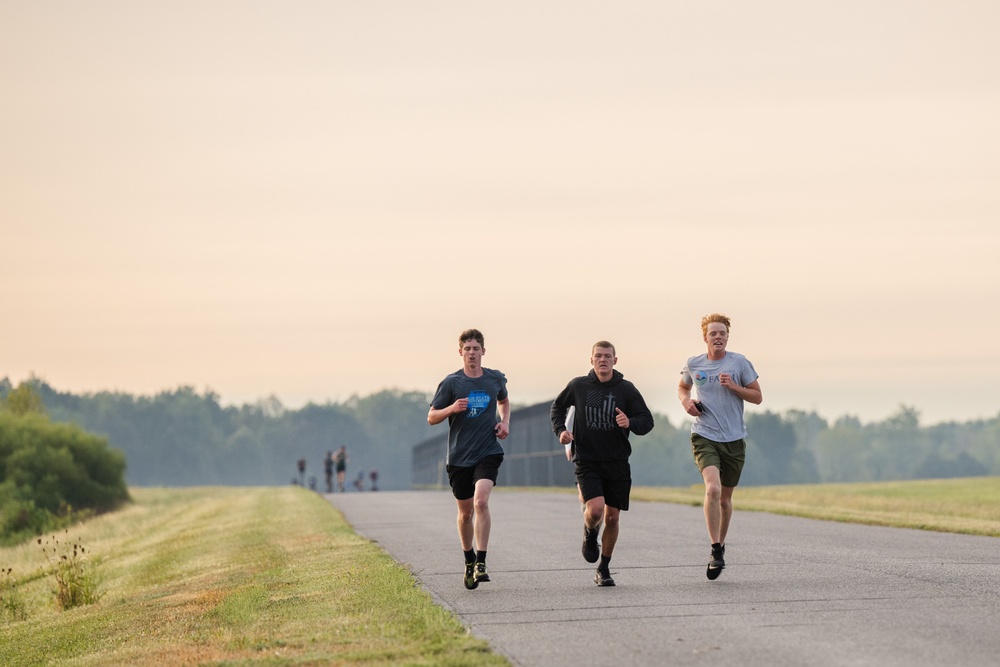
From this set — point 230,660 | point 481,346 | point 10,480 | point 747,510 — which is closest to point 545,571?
point 481,346

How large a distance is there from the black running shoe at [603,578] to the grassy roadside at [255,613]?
5.08 feet

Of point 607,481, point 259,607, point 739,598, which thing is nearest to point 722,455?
point 607,481

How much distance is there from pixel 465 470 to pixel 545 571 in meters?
2.19

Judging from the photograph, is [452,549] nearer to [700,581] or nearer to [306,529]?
[700,581]

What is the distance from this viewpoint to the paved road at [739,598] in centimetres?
852

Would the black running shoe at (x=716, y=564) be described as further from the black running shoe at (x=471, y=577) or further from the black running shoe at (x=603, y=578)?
the black running shoe at (x=471, y=577)

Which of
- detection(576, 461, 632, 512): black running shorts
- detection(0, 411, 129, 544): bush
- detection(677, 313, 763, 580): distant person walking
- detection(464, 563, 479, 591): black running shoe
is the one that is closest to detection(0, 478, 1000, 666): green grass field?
detection(464, 563, 479, 591): black running shoe

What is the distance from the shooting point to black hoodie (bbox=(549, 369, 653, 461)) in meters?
11.9

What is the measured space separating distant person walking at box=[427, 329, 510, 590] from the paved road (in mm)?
641

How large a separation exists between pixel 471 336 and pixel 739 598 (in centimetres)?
309

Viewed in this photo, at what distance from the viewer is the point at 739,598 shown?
11.0 m

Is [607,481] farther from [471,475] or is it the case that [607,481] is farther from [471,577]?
[471,577]

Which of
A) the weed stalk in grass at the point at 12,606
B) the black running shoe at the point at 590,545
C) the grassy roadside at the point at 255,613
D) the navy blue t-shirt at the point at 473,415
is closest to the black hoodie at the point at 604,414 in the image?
the navy blue t-shirt at the point at 473,415

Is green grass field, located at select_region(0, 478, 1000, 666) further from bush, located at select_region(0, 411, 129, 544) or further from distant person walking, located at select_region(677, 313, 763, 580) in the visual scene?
bush, located at select_region(0, 411, 129, 544)
